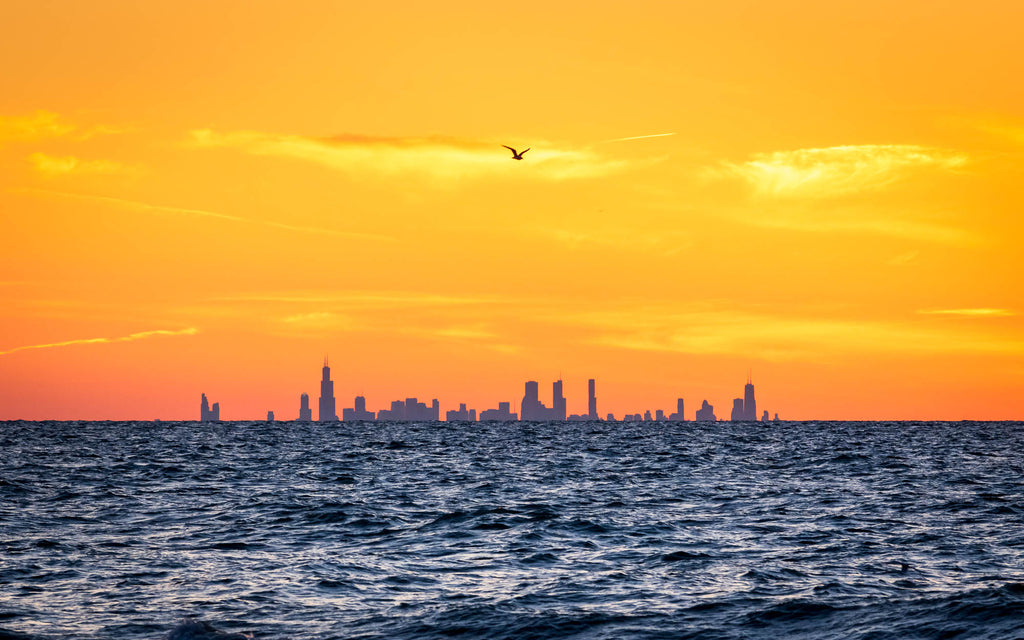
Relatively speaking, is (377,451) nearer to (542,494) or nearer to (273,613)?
(542,494)

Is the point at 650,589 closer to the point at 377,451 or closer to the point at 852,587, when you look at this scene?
the point at 852,587

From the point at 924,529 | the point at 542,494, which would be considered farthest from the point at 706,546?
the point at 542,494

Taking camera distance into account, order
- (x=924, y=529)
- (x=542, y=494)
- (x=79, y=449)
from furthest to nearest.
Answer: (x=79, y=449) < (x=542, y=494) < (x=924, y=529)

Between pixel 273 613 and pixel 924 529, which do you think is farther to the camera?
pixel 924 529

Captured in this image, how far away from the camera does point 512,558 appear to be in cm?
3005

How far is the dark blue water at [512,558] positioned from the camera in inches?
862

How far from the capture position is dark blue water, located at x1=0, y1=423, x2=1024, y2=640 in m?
21.9

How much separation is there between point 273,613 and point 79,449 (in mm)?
90458

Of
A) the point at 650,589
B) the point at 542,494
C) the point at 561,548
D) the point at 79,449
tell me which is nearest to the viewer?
the point at 650,589

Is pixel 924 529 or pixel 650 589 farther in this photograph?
pixel 924 529

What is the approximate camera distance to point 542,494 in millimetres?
50375

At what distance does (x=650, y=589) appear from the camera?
83.4 feet

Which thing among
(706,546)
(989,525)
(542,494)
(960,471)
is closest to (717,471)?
(960,471)

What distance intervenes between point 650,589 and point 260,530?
16.7 meters
